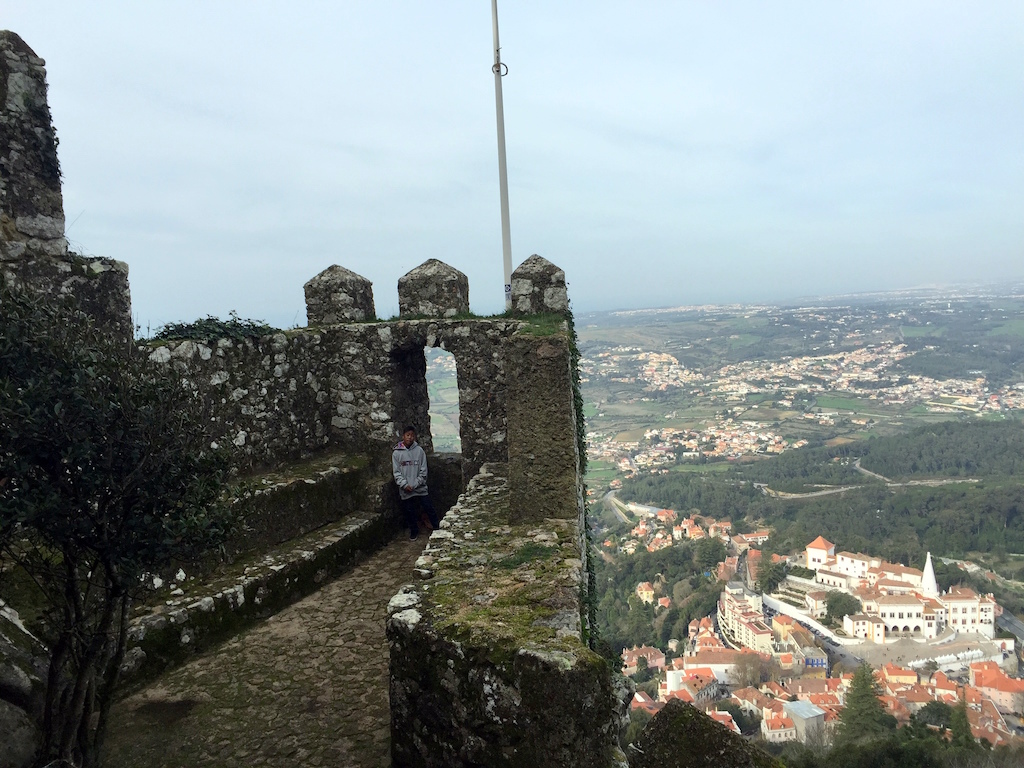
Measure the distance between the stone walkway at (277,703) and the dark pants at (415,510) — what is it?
1683 mm

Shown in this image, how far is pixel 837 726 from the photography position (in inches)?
938

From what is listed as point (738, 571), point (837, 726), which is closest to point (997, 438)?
point (738, 571)

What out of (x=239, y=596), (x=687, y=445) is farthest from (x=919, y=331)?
(x=239, y=596)

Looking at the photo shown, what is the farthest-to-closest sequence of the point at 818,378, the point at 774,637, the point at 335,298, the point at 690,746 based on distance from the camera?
the point at 818,378 < the point at 774,637 < the point at 335,298 < the point at 690,746

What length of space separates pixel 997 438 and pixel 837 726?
48.7m

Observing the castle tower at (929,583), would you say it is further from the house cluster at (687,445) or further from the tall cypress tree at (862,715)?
the house cluster at (687,445)

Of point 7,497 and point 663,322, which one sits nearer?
point 7,497

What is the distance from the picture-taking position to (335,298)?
27.0 ft

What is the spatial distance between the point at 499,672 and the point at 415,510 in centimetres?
479

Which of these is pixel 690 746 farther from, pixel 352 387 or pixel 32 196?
pixel 32 196

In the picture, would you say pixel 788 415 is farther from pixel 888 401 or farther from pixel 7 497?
pixel 7 497

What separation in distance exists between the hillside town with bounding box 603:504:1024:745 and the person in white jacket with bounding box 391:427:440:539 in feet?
65.6

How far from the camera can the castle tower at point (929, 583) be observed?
118ft

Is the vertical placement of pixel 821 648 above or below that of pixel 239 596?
below
